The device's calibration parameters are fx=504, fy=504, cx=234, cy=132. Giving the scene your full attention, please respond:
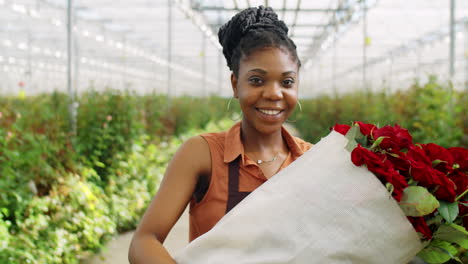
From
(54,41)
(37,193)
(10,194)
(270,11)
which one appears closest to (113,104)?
(37,193)

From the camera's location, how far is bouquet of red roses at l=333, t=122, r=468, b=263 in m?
0.90

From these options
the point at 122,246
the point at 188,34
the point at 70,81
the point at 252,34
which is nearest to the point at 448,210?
the point at 252,34

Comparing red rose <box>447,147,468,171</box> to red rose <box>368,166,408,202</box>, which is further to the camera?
red rose <box>447,147,468,171</box>

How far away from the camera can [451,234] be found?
3.09ft

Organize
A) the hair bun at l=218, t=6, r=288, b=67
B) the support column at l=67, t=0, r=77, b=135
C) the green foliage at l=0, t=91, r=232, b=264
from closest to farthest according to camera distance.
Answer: the hair bun at l=218, t=6, r=288, b=67 → the green foliage at l=0, t=91, r=232, b=264 → the support column at l=67, t=0, r=77, b=135

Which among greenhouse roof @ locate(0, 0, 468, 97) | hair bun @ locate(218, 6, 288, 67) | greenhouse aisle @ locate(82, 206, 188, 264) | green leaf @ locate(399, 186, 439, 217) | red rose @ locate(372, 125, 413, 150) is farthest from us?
greenhouse roof @ locate(0, 0, 468, 97)

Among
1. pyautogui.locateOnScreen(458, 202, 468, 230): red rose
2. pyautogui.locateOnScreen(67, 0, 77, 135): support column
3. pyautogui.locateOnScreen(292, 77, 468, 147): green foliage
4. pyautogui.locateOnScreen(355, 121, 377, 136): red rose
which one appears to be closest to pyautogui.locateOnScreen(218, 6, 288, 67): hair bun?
pyautogui.locateOnScreen(355, 121, 377, 136): red rose

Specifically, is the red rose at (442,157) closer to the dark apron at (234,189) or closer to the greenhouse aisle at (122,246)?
the dark apron at (234,189)

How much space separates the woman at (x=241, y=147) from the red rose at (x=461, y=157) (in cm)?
43

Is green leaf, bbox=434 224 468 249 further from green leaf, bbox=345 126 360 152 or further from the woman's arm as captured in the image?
the woman's arm

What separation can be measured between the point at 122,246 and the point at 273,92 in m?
3.46

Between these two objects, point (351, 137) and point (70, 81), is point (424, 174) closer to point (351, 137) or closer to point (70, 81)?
point (351, 137)

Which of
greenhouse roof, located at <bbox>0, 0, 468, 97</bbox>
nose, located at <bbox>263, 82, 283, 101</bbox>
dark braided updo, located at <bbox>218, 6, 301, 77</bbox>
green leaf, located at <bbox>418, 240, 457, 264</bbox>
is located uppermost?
greenhouse roof, located at <bbox>0, 0, 468, 97</bbox>

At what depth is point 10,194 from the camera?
3.20 meters
